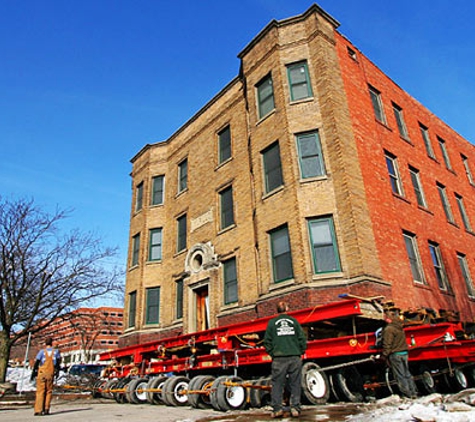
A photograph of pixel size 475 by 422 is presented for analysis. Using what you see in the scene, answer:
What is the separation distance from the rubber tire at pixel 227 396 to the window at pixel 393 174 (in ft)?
35.8

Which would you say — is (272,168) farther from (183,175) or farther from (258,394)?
(258,394)

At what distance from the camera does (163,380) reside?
11.5m

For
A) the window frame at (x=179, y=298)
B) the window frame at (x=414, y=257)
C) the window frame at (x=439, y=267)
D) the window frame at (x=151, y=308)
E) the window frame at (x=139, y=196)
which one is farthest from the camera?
the window frame at (x=139, y=196)

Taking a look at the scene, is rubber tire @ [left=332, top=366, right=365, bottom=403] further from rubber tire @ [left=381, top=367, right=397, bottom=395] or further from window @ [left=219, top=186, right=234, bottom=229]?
window @ [left=219, top=186, right=234, bottom=229]

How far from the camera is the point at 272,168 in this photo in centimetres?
1583

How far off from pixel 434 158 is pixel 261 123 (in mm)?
9986

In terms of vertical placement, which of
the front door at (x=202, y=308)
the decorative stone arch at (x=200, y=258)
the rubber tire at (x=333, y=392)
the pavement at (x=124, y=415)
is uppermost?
the decorative stone arch at (x=200, y=258)

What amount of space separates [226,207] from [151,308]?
23.0 ft

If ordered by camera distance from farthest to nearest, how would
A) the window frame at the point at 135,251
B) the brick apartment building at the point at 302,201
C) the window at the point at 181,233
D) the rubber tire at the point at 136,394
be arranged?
the window frame at the point at 135,251, the window at the point at 181,233, the brick apartment building at the point at 302,201, the rubber tire at the point at 136,394

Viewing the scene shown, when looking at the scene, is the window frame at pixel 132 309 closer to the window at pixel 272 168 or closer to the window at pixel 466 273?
the window at pixel 272 168

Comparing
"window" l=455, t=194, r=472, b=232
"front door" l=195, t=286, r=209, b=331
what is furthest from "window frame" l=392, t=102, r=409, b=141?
"front door" l=195, t=286, r=209, b=331

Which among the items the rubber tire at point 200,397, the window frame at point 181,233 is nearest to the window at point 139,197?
the window frame at point 181,233

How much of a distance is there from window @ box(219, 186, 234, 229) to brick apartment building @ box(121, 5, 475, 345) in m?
0.08

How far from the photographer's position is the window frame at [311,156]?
14551mm
